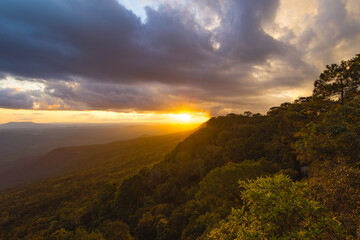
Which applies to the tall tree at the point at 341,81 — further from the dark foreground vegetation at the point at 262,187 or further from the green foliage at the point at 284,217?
the green foliage at the point at 284,217

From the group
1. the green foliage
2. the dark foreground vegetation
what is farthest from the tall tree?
the green foliage

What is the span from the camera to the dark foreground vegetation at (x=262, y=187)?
874cm

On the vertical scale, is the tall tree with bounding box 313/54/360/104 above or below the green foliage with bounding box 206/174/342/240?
above

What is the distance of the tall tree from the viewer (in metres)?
21.6

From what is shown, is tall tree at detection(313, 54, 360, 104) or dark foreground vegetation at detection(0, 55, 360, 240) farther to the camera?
tall tree at detection(313, 54, 360, 104)

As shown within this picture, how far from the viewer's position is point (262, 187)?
1123 cm

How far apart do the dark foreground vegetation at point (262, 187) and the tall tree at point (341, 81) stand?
11 cm

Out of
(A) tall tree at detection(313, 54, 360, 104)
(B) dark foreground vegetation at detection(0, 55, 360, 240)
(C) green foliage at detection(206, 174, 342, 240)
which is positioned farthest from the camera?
(A) tall tree at detection(313, 54, 360, 104)

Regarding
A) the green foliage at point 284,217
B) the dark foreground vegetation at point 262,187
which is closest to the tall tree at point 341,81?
the dark foreground vegetation at point 262,187

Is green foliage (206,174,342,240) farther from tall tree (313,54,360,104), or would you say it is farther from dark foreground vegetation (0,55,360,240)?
tall tree (313,54,360,104)

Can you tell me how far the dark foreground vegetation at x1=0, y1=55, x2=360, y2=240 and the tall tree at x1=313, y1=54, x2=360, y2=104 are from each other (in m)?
0.11

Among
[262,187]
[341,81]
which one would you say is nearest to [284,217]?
[262,187]

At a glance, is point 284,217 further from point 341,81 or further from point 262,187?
point 341,81

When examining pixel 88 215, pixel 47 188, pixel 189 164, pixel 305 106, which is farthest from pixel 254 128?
pixel 47 188
